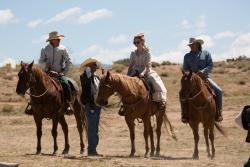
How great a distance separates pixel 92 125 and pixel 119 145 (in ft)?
13.6

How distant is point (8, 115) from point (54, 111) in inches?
728

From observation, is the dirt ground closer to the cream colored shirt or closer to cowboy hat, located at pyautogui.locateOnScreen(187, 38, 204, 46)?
the cream colored shirt

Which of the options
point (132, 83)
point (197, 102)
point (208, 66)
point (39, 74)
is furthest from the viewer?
point (208, 66)

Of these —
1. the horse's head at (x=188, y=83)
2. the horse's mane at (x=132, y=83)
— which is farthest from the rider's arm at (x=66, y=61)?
the horse's head at (x=188, y=83)

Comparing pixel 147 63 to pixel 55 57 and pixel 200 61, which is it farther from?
pixel 55 57

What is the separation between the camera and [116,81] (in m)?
13.0

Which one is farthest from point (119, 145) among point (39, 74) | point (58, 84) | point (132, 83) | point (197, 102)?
point (39, 74)

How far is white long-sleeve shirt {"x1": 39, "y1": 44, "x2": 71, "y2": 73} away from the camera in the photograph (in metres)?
14.4

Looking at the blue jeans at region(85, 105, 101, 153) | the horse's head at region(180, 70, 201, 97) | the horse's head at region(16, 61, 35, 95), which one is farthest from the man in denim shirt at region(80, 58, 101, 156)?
the horse's head at region(180, 70, 201, 97)

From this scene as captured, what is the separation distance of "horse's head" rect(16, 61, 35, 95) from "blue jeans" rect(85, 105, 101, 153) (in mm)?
1793

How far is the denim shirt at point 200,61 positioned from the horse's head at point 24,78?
4179 mm

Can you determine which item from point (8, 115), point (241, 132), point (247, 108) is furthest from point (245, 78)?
point (247, 108)

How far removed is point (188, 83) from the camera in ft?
44.1

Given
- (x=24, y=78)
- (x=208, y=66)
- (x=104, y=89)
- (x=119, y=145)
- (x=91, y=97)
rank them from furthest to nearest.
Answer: (x=119, y=145), (x=208, y=66), (x=91, y=97), (x=24, y=78), (x=104, y=89)
